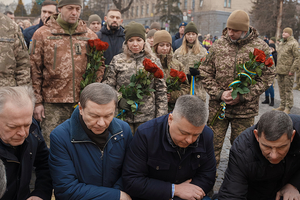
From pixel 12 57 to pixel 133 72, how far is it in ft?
5.02

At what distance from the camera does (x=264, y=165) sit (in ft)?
9.80

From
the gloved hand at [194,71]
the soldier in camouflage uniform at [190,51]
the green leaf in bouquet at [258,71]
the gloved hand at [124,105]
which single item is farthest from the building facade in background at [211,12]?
the gloved hand at [124,105]

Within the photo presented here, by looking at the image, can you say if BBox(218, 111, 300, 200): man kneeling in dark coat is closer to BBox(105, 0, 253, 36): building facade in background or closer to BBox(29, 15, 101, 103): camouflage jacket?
BBox(29, 15, 101, 103): camouflage jacket

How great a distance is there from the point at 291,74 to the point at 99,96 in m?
8.64

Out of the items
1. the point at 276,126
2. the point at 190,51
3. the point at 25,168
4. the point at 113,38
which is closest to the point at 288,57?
the point at 190,51

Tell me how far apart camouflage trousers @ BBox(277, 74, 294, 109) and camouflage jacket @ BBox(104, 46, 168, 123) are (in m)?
6.35

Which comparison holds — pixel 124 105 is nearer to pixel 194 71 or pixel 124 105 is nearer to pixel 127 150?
pixel 127 150

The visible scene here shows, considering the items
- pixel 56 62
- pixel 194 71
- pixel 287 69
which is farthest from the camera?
Answer: pixel 287 69

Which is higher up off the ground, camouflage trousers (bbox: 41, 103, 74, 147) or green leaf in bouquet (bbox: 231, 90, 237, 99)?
green leaf in bouquet (bbox: 231, 90, 237, 99)

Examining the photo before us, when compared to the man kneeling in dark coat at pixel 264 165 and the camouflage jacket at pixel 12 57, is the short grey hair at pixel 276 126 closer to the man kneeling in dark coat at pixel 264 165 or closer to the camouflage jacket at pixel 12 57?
the man kneeling in dark coat at pixel 264 165

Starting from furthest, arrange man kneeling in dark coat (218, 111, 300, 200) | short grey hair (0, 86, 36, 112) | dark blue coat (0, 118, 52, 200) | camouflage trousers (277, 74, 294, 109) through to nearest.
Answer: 1. camouflage trousers (277, 74, 294, 109)
2. man kneeling in dark coat (218, 111, 300, 200)
3. dark blue coat (0, 118, 52, 200)
4. short grey hair (0, 86, 36, 112)

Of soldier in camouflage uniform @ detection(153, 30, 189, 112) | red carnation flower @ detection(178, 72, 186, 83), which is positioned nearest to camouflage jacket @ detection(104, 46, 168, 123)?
red carnation flower @ detection(178, 72, 186, 83)

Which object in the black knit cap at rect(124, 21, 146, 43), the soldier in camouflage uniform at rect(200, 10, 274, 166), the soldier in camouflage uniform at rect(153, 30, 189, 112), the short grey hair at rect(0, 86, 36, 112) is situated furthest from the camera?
the soldier in camouflage uniform at rect(153, 30, 189, 112)

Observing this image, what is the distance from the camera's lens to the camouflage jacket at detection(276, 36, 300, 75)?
33.1 feet
